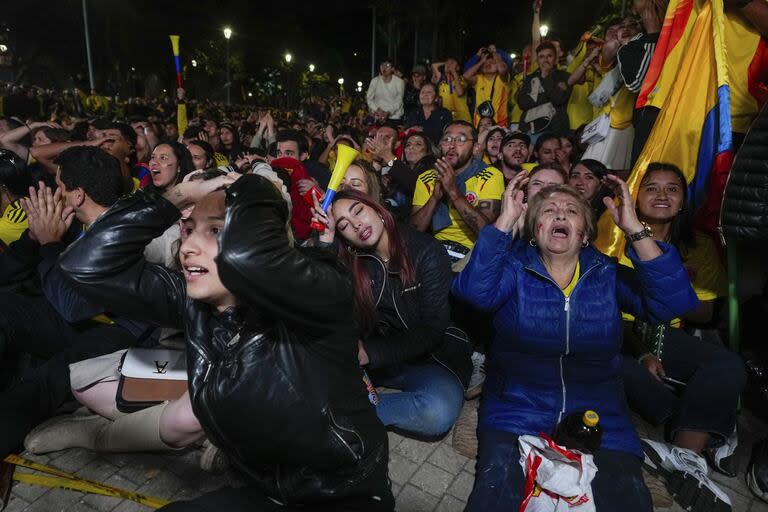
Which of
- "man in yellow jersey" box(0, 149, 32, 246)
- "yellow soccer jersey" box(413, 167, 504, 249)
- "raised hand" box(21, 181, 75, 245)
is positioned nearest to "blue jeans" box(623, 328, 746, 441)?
"yellow soccer jersey" box(413, 167, 504, 249)

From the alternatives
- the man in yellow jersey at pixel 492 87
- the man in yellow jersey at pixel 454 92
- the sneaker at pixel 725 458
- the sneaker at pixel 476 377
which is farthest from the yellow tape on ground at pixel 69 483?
the man in yellow jersey at pixel 454 92

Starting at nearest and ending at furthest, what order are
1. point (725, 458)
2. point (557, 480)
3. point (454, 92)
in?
1. point (557, 480)
2. point (725, 458)
3. point (454, 92)

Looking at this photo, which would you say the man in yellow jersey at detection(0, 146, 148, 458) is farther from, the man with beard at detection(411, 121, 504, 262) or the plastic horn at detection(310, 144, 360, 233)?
the man with beard at detection(411, 121, 504, 262)

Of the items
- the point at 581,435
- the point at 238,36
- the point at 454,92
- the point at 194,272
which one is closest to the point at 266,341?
the point at 194,272

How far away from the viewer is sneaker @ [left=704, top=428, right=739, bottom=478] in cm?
286

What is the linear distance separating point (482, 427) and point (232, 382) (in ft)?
5.61

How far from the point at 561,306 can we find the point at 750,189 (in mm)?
1355

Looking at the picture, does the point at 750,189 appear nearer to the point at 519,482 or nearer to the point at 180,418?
the point at 519,482

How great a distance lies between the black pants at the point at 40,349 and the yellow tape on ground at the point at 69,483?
0.49ft

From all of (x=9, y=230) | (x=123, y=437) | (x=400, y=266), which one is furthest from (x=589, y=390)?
(x=9, y=230)

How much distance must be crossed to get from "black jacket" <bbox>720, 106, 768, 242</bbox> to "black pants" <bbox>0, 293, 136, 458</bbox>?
405cm

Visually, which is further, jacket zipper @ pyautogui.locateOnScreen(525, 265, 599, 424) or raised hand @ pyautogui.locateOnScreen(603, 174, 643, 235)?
jacket zipper @ pyautogui.locateOnScreen(525, 265, 599, 424)

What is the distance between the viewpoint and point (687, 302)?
2439 mm

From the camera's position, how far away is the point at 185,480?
2.70 m
